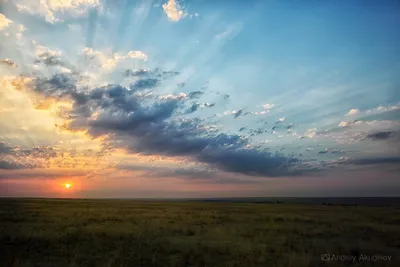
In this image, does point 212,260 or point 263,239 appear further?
point 263,239

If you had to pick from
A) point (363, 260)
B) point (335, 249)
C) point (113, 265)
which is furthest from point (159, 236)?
point (363, 260)

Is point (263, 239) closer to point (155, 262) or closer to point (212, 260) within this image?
point (212, 260)

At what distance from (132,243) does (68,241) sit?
3856 mm

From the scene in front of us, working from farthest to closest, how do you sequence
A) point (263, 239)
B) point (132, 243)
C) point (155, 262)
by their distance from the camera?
point (263, 239), point (132, 243), point (155, 262)

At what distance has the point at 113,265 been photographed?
1325 centimetres

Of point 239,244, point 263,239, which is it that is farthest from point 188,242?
point 263,239

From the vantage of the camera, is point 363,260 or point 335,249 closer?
point 363,260

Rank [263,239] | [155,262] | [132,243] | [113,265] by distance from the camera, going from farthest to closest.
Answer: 1. [263,239]
2. [132,243]
3. [155,262]
4. [113,265]

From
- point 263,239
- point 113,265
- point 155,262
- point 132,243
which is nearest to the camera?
point 113,265

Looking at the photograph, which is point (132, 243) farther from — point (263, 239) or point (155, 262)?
point (263, 239)

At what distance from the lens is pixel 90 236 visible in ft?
71.4

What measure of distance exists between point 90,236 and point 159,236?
4429 mm

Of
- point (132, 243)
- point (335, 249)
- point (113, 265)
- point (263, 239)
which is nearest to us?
point (113, 265)

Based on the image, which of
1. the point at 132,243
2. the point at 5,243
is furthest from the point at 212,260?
the point at 5,243
